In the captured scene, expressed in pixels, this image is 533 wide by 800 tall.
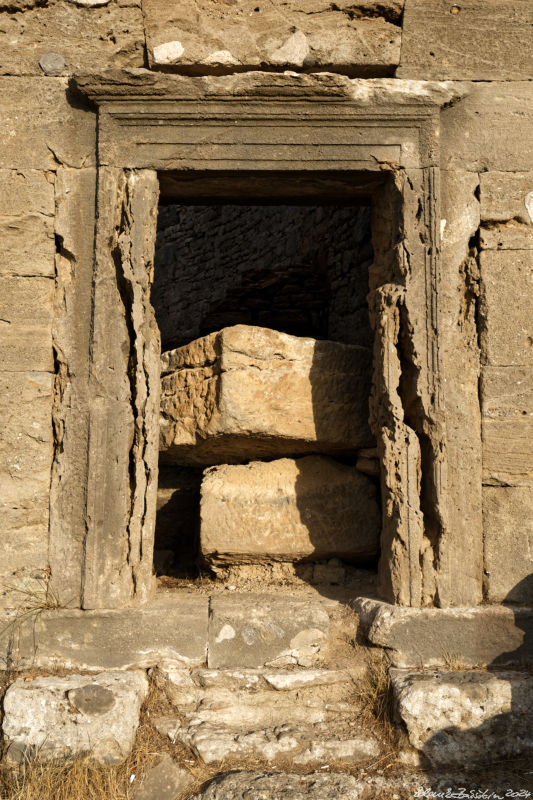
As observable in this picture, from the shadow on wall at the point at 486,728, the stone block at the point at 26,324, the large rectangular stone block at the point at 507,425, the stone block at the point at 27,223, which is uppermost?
the stone block at the point at 27,223

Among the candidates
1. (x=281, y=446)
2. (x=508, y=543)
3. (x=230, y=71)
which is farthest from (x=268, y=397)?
(x=230, y=71)

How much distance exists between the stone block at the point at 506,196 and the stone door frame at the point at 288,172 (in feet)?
0.92

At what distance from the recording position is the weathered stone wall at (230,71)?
356 cm

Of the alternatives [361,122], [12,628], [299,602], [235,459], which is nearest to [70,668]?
[12,628]

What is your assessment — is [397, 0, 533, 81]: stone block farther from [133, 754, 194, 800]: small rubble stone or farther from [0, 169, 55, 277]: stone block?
[133, 754, 194, 800]: small rubble stone

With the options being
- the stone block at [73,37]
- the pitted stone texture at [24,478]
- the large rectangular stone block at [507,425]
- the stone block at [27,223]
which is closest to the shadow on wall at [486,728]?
the large rectangular stone block at [507,425]

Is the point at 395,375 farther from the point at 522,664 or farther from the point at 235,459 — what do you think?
the point at 522,664

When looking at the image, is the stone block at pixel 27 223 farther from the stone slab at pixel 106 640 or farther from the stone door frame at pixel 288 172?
the stone slab at pixel 106 640

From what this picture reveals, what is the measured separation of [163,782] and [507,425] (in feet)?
7.45

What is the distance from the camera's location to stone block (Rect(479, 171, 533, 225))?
12.2 ft

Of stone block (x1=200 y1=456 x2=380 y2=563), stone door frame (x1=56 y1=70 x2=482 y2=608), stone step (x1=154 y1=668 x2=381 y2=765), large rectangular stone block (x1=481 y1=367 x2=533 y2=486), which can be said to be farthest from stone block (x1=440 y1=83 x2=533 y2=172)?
stone step (x1=154 y1=668 x2=381 y2=765)

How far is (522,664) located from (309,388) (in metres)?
1.73

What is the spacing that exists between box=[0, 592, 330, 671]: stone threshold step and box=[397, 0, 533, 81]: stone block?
2928 mm

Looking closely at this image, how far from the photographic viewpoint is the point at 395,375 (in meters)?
3.65
